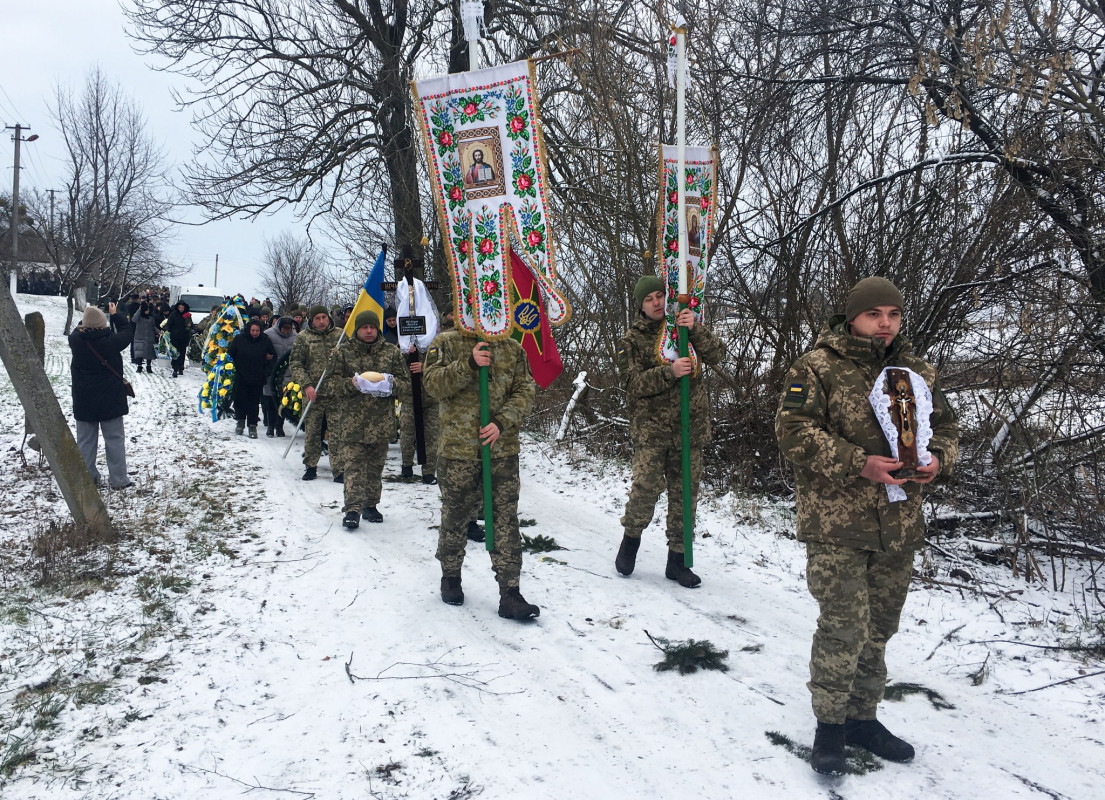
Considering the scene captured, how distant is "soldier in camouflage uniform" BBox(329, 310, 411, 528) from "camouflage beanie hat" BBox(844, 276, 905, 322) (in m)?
4.98

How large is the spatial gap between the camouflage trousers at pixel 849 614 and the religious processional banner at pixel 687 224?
7.70ft

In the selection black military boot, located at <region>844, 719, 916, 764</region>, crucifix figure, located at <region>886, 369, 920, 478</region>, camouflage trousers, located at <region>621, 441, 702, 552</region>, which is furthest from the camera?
camouflage trousers, located at <region>621, 441, 702, 552</region>

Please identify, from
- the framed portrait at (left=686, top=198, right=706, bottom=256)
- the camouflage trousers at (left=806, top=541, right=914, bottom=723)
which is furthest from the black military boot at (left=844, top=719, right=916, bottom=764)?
the framed portrait at (left=686, top=198, right=706, bottom=256)

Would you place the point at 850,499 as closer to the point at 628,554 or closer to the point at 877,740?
the point at 877,740

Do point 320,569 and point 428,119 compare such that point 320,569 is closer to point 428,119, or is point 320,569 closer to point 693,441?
point 693,441

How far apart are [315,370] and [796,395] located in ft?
24.1

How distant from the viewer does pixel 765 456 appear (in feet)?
26.0

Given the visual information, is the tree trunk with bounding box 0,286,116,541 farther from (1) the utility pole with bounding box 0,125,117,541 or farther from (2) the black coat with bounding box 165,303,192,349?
(2) the black coat with bounding box 165,303,192,349

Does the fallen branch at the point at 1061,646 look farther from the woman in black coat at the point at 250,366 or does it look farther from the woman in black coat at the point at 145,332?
the woman in black coat at the point at 145,332

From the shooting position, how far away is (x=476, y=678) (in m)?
3.97

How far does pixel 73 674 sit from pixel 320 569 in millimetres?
1985

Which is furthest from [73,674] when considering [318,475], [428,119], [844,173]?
[844,173]

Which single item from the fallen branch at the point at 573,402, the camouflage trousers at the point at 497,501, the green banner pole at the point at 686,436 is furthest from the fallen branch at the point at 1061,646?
the fallen branch at the point at 573,402

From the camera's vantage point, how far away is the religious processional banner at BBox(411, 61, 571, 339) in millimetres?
4719
